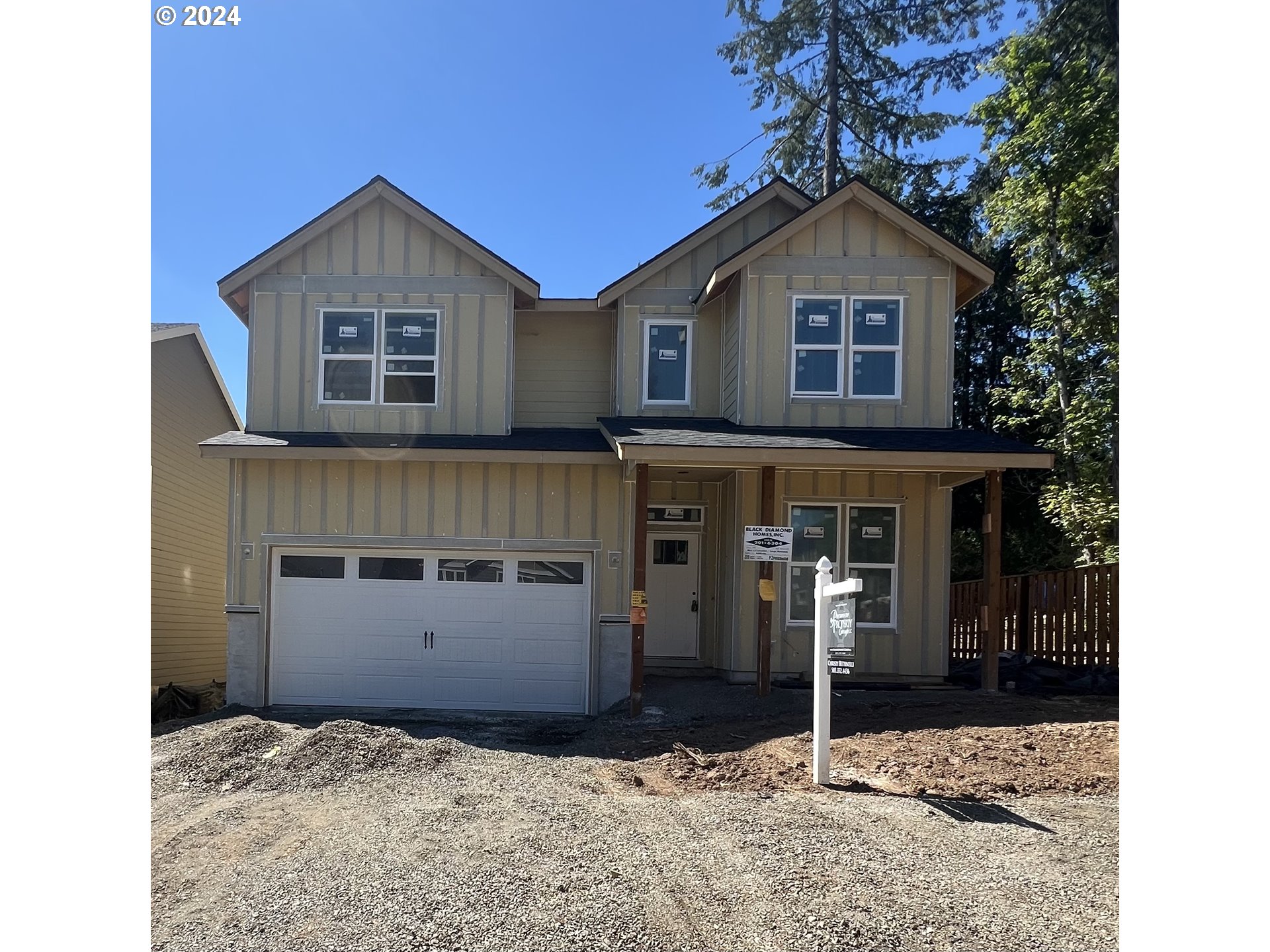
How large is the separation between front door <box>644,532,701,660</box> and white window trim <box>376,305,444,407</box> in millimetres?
3747

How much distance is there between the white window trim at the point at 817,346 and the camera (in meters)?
10.4

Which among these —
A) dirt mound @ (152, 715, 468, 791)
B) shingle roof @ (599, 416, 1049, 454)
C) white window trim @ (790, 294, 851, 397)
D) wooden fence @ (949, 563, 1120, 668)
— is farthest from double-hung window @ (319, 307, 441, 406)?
wooden fence @ (949, 563, 1120, 668)

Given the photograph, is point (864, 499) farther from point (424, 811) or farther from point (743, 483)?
point (424, 811)

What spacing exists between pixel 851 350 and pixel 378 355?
6359 millimetres

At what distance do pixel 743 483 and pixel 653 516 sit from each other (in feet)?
6.31

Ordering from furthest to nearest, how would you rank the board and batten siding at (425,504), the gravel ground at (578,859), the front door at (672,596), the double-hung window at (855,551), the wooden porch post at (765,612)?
the front door at (672,596) → the double-hung window at (855,551) → the board and batten siding at (425,504) → the wooden porch post at (765,612) → the gravel ground at (578,859)

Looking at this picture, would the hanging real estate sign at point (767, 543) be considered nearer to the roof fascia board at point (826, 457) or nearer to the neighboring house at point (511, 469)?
the roof fascia board at point (826, 457)

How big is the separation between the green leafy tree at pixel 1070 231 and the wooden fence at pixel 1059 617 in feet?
3.45

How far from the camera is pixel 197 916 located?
409 cm

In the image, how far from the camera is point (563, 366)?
12047 mm

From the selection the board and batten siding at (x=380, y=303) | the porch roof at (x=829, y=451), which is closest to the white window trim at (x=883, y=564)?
the porch roof at (x=829, y=451)

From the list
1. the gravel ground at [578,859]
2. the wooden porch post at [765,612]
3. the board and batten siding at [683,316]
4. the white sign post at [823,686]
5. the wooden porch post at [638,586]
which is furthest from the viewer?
the board and batten siding at [683,316]

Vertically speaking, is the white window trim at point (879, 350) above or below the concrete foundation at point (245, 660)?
above
